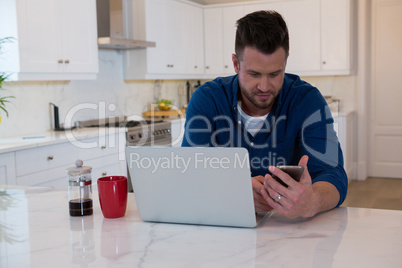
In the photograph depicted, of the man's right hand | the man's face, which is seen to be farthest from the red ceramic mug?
the man's face

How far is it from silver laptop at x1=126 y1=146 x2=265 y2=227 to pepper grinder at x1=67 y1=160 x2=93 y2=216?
0.71ft

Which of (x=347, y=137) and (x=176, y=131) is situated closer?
(x=176, y=131)

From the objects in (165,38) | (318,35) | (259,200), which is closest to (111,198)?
(259,200)

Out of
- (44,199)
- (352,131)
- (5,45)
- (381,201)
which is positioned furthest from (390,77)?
(44,199)

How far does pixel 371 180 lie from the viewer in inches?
238

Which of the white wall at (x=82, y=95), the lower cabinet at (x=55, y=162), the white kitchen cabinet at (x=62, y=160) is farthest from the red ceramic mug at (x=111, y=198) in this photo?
the white wall at (x=82, y=95)

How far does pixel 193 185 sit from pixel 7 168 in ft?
6.86

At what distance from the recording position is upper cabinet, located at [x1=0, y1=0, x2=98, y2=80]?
3395mm

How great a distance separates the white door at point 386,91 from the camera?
5945mm

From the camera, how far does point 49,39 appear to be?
3648 millimetres

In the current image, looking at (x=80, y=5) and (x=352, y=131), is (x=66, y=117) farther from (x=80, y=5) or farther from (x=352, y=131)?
(x=352, y=131)

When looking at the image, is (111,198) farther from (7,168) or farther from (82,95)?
(82,95)

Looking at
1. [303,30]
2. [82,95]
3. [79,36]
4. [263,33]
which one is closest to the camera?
[263,33]

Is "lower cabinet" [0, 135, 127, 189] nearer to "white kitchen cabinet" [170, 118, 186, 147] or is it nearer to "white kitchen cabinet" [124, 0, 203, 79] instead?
"white kitchen cabinet" [170, 118, 186, 147]
